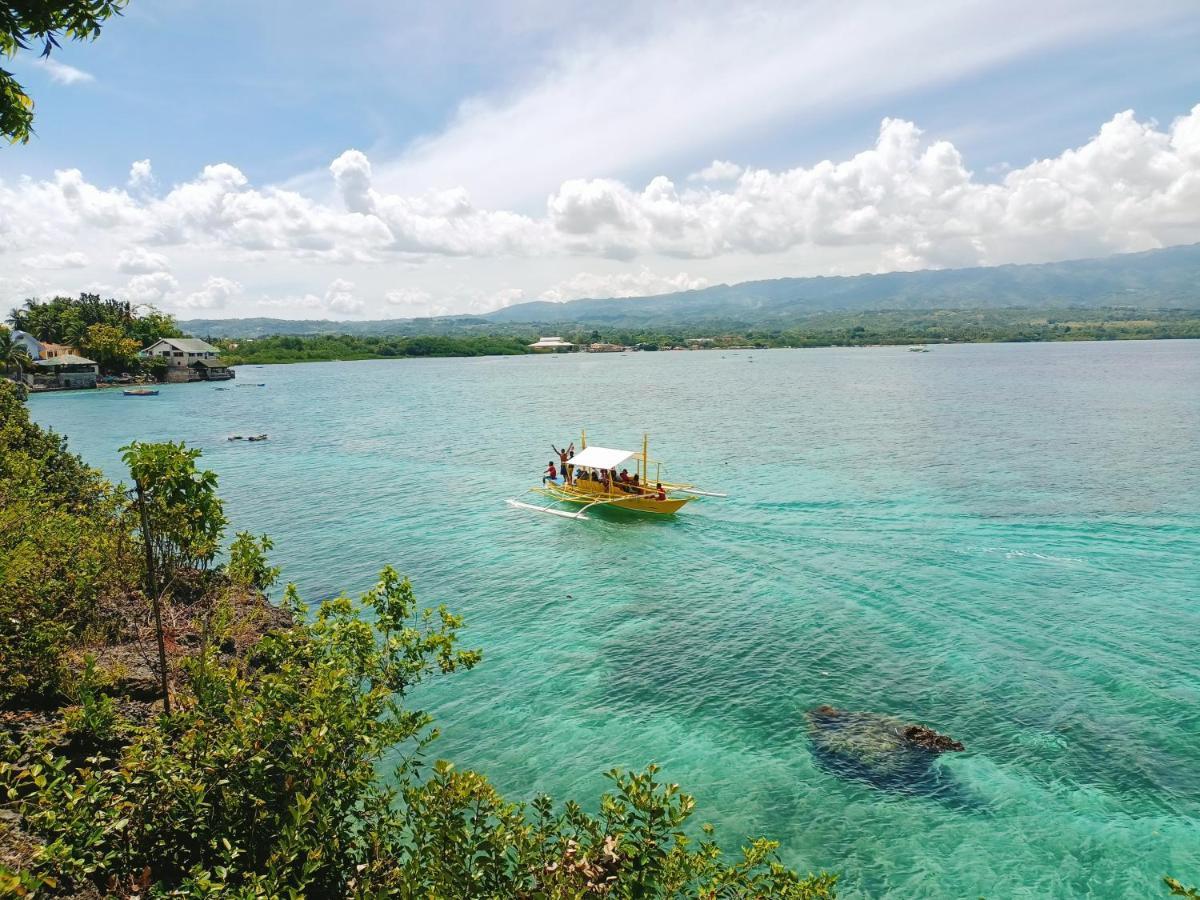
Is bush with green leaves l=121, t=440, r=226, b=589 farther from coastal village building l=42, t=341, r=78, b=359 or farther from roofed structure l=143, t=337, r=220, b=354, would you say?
roofed structure l=143, t=337, r=220, b=354

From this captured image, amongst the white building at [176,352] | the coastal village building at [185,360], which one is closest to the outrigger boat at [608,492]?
the coastal village building at [185,360]

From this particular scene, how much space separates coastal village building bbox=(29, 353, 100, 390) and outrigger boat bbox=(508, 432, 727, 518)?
338ft

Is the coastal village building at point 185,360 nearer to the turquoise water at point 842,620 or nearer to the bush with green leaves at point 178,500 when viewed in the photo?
the turquoise water at point 842,620

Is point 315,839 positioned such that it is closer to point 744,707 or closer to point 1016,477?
point 744,707

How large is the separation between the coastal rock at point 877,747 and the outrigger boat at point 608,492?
18091mm

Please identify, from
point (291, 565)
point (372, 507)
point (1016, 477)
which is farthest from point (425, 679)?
point (1016, 477)

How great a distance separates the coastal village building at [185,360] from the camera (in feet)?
411

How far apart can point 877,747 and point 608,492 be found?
→ 2225 cm

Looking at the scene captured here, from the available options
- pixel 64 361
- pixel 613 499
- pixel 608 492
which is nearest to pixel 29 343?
pixel 64 361

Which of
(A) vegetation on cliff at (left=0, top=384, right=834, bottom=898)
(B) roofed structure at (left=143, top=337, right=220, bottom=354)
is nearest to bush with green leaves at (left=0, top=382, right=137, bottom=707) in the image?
(A) vegetation on cliff at (left=0, top=384, right=834, bottom=898)

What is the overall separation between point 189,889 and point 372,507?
106 feet

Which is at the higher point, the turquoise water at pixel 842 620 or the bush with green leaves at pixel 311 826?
the bush with green leaves at pixel 311 826

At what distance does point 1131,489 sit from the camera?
122 feet

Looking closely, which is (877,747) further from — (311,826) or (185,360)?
(185,360)
